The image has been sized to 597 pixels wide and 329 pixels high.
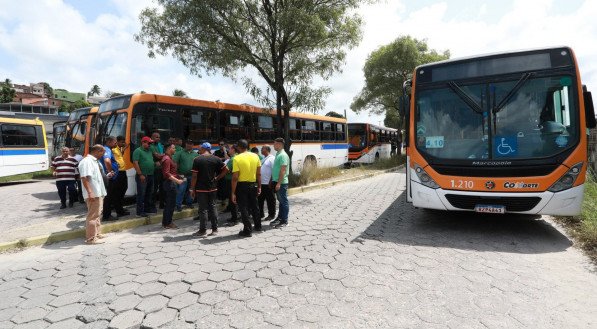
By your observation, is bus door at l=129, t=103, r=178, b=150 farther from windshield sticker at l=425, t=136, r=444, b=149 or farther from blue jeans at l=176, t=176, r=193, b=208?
windshield sticker at l=425, t=136, r=444, b=149

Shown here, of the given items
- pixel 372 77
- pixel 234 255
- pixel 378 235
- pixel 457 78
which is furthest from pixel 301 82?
pixel 372 77

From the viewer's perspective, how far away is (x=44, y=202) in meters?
9.57

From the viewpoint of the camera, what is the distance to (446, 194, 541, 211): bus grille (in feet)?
16.2

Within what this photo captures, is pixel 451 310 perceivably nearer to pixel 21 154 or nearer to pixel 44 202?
pixel 44 202

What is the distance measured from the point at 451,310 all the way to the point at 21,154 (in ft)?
60.8

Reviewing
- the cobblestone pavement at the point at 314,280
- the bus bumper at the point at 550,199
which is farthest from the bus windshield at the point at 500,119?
the cobblestone pavement at the point at 314,280

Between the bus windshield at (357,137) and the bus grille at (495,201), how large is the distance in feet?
50.0

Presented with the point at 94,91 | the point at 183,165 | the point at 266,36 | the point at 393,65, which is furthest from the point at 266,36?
the point at 94,91

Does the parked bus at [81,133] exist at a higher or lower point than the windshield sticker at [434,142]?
higher

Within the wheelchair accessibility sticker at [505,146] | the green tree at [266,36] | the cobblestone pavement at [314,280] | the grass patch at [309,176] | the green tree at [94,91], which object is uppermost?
the green tree at [94,91]

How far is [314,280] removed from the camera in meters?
3.77

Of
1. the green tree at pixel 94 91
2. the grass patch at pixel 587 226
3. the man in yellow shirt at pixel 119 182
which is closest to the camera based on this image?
the grass patch at pixel 587 226

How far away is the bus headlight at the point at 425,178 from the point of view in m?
5.56

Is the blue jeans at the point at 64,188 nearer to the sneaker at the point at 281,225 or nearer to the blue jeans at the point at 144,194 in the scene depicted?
the blue jeans at the point at 144,194
